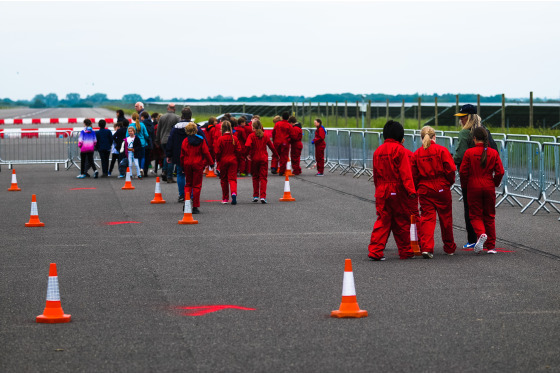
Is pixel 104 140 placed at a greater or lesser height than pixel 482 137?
lesser

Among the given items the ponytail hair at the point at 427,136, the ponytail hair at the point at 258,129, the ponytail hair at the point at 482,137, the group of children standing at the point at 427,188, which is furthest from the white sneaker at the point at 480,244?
the ponytail hair at the point at 258,129

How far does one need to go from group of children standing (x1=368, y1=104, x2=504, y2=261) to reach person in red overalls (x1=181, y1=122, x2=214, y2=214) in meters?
6.08

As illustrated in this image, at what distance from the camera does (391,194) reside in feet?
39.8

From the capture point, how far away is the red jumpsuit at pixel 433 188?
12.4 m

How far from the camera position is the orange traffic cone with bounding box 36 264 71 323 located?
8492 millimetres

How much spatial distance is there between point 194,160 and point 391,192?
686 cm

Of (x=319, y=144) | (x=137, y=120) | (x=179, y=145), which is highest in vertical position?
(x=137, y=120)

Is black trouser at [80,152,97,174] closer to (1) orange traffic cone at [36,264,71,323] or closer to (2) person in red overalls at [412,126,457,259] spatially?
(2) person in red overalls at [412,126,457,259]

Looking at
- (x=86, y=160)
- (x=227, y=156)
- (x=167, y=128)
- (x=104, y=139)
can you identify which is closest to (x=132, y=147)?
(x=104, y=139)

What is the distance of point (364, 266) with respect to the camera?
11719 millimetres

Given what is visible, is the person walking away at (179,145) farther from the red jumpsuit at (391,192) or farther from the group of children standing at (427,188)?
the red jumpsuit at (391,192)

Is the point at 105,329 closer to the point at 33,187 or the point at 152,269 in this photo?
the point at 152,269

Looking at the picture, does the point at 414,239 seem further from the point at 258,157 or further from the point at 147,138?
the point at 147,138

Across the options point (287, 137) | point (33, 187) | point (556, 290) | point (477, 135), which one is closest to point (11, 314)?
point (556, 290)
